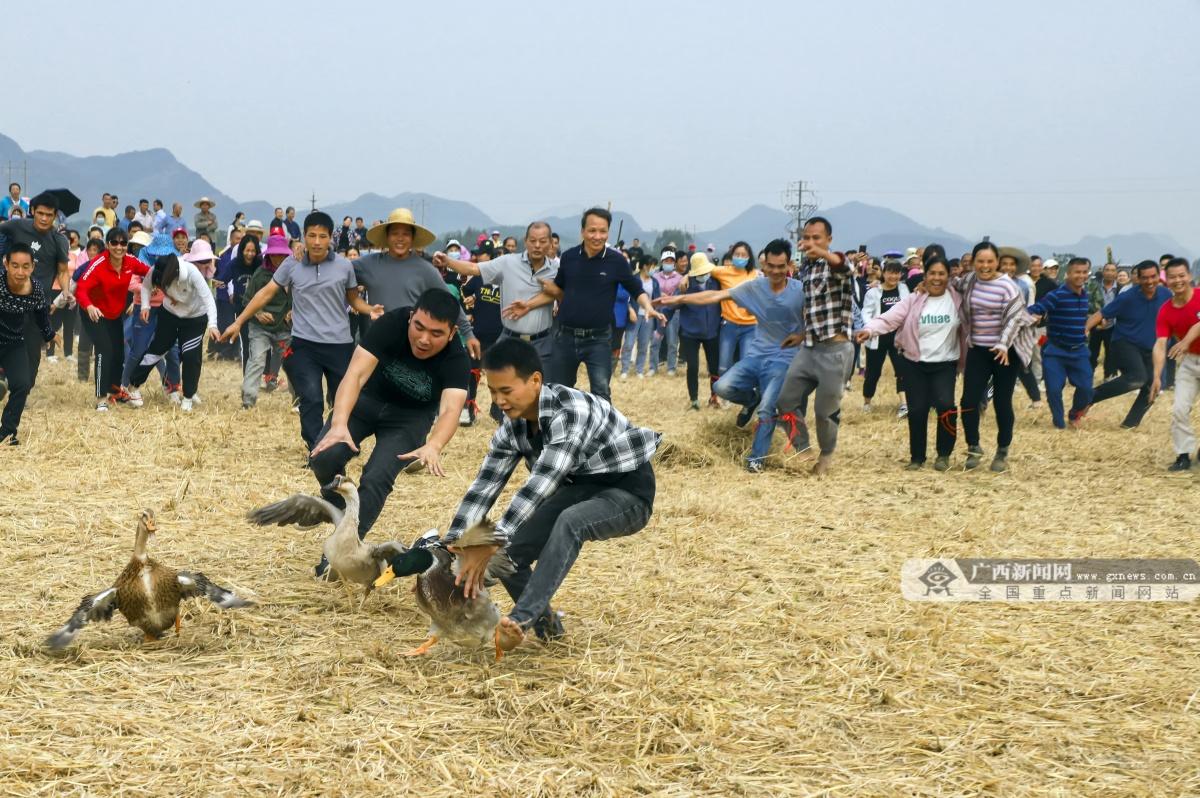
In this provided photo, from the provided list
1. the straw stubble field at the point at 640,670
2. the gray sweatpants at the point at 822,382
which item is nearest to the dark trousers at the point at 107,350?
the straw stubble field at the point at 640,670

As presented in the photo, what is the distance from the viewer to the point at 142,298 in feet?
41.2

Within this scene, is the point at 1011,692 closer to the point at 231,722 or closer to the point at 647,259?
the point at 231,722

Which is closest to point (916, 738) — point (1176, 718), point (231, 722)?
point (1176, 718)

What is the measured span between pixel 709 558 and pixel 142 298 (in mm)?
8395

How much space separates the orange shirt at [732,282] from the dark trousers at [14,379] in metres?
7.60

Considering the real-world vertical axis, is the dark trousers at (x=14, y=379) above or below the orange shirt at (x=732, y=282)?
below

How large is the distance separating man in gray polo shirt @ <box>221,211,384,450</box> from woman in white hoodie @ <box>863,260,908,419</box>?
7.13m

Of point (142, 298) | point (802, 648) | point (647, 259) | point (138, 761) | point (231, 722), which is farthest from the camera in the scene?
point (647, 259)

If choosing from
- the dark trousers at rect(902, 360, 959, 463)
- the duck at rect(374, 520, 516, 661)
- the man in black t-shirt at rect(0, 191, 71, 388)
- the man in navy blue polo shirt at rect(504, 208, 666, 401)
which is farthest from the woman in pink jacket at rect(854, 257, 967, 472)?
the man in black t-shirt at rect(0, 191, 71, 388)

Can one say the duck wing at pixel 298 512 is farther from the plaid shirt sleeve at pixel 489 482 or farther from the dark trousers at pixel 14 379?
the dark trousers at pixel 14 379

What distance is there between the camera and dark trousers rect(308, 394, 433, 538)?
246 inches

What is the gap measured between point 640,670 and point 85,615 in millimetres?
2502

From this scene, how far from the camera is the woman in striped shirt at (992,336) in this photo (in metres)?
10.1

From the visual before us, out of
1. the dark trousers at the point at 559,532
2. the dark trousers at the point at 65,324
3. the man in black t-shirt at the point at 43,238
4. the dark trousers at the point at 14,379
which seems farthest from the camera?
the dark trousers at the point at 65,324
